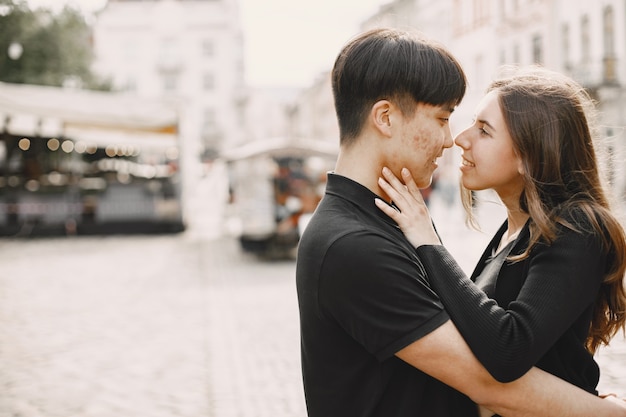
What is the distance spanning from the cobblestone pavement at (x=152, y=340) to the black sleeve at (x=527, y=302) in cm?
363

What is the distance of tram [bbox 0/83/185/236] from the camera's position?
18078 mm

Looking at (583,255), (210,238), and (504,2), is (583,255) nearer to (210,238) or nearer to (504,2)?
(210,238)

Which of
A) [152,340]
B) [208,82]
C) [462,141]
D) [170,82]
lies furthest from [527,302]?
[170,82]

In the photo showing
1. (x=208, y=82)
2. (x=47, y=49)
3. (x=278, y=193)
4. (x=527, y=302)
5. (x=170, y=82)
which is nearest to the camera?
(x=527, y=302)

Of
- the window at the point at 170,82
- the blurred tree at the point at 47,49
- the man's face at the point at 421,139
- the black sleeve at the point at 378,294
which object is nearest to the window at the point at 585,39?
the blurred tree at the point at 47,49

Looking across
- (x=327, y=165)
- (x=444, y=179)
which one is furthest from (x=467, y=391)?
(x=444, y=179)

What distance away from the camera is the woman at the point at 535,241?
5.92 feet

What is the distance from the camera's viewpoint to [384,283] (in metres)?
1.69

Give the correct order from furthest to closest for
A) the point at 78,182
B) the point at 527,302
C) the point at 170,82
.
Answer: the point at 170,82 → the point at 78,182 → the point at 527,302

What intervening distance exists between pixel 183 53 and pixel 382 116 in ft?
230

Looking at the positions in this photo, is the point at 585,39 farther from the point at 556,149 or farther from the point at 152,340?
the point at 556,149

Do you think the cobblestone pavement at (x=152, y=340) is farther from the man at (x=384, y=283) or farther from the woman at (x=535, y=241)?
the man at (x=384, y=283)

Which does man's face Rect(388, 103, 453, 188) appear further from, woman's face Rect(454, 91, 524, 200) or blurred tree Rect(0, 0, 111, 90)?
blurred tree Rect(0, 0, 111, 90)

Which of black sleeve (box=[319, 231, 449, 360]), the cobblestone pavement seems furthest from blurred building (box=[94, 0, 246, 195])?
black sleeve (box=[319, 231, 449, 360])
